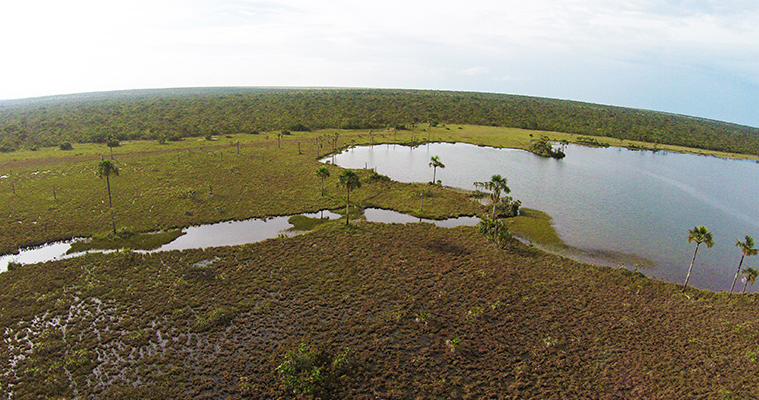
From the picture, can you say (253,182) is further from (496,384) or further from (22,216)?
(496,384)

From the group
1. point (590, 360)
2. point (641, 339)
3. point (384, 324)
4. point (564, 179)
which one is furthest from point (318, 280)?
point (564, 179)

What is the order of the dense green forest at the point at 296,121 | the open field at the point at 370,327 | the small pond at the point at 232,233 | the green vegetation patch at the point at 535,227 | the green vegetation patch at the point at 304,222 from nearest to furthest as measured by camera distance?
the open field at the point at 370,327, the small pond at the point at 232,233, the green vegetation patch at the point at 535,227, the green vegetation patch at the point at 304,222, the dense green forest at the point at 296,121

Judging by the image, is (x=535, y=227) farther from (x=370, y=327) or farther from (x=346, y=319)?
(x=346, y=319)

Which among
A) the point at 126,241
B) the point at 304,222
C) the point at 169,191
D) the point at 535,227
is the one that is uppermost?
the point at 535,227

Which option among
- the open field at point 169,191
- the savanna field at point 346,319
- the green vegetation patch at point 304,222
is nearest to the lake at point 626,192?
the savanna field at point 346,319

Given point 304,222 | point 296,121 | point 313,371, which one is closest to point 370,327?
point 313,371

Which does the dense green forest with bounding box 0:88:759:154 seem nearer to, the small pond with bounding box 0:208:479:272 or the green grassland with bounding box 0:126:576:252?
the green grassland with bounding box 0:126:576:252

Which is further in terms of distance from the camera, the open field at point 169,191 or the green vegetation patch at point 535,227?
the open field at point 169,191

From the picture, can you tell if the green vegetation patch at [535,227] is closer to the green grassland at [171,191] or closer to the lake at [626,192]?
the lake at [626,192]
